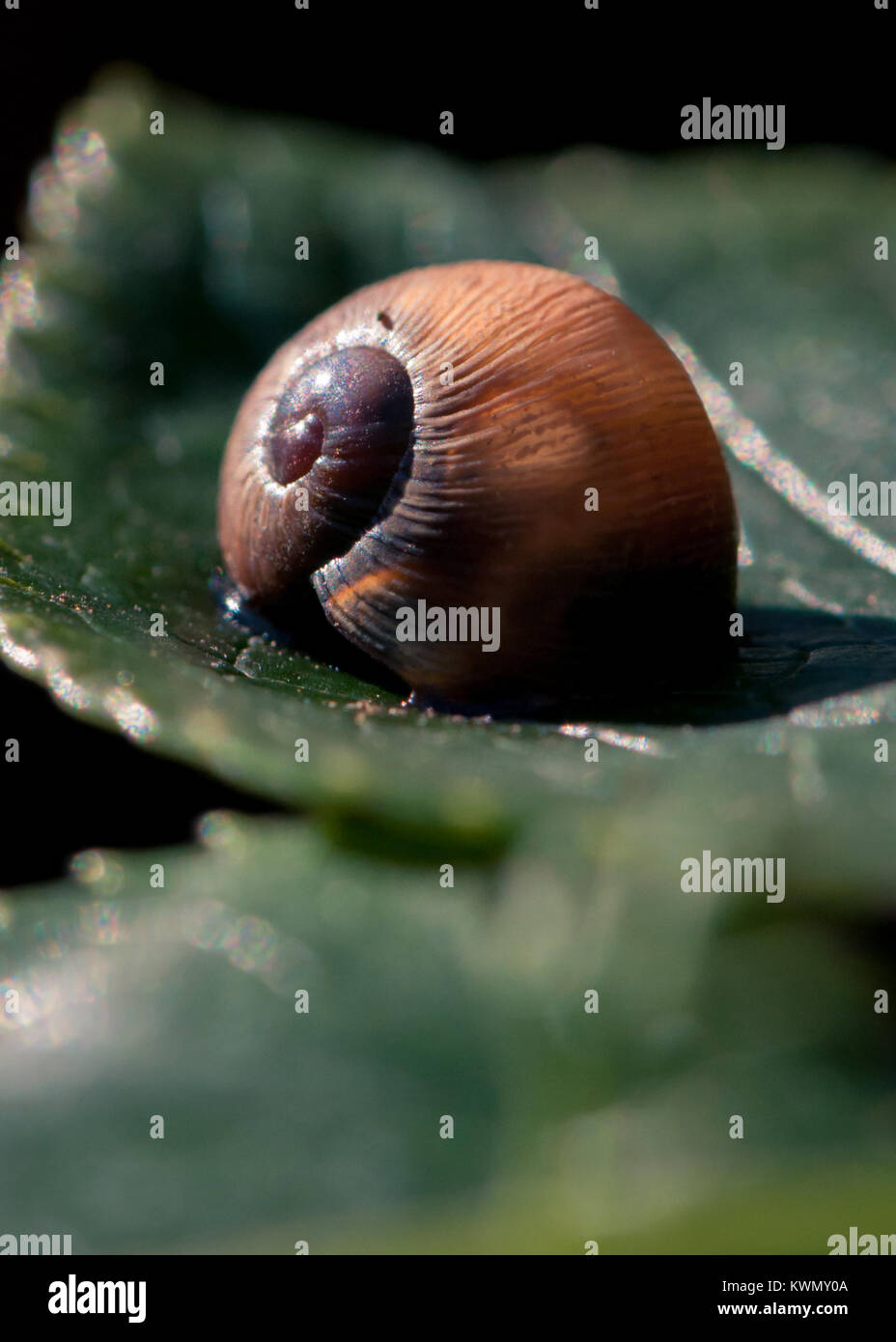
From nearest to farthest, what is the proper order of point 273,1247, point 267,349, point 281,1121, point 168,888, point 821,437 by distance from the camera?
point 273,1247
point 281,1121
point 168,888
point 821,437
point 267,349

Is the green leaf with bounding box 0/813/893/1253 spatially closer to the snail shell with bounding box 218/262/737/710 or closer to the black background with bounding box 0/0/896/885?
the snail shell with bounding box 218/262/737/710

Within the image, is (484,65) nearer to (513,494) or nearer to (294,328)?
(294,328)

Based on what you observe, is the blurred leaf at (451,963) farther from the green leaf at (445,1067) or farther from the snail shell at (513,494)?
the snail shell at (513,494)

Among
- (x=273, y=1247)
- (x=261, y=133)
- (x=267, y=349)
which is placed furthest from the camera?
(x=261, y=133)

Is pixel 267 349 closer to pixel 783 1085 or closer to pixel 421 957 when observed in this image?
pixel 421 957

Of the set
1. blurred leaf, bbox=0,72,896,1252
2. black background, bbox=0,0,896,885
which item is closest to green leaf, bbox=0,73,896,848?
blurred leaf, bbox=0,72,896,1252

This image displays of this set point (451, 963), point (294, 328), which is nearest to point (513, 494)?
point (451, 963)
